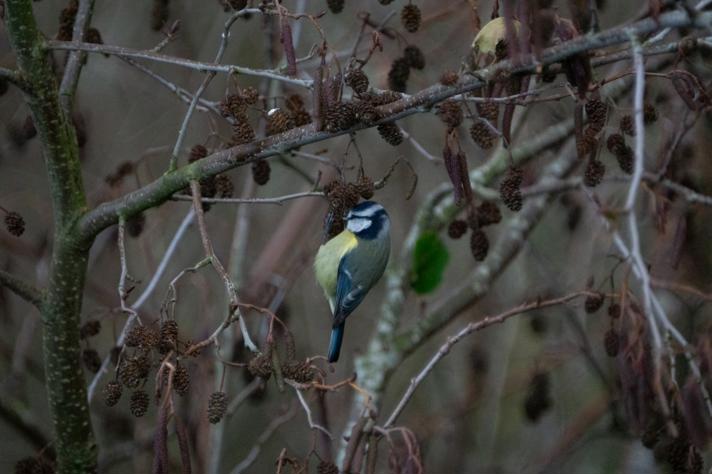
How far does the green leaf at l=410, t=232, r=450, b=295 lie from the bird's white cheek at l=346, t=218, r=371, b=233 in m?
0.34

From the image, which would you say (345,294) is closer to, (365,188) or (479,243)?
(479,243)

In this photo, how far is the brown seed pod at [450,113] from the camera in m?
1.83

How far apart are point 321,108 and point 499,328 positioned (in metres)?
2.92

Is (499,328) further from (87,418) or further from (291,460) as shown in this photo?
(291,460)

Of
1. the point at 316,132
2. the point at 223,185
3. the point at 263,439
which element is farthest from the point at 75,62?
the point at 263,439

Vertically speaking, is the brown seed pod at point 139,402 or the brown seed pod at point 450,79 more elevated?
the brown seed pod at point 450,79

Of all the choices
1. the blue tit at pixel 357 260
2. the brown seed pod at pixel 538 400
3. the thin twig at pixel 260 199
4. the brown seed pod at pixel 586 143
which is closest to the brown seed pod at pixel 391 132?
the thin twig at pixel 260 199

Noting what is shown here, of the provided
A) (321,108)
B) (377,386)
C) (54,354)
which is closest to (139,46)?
(377,386)

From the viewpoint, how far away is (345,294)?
2.86m

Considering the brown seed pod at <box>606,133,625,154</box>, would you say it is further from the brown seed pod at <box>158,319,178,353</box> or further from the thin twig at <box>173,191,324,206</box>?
the brown seed pod at <box>158,319,178,353</box>

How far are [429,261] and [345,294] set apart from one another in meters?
0.45

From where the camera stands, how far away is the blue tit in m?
2.82

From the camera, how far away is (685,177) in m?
3.00

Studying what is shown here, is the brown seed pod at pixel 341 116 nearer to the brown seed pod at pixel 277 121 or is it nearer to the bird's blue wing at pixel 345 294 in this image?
the brown seed pod at pixel 277 121
